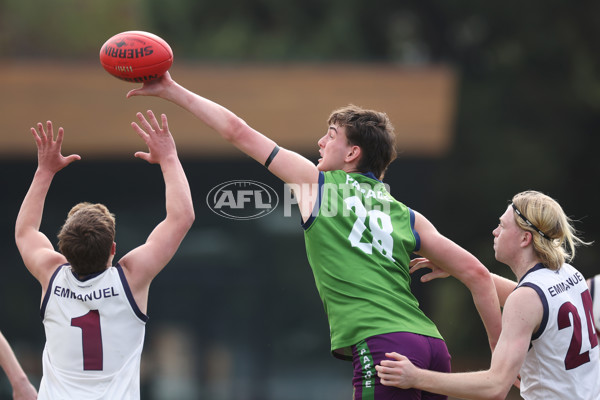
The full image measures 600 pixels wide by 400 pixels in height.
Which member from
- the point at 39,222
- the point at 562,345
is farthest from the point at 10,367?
the point at 562,345

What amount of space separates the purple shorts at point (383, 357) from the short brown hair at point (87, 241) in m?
1.32

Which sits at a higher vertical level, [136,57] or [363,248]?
[136,57]

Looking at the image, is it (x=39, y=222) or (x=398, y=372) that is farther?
(x=39, y=222)

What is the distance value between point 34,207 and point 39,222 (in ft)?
0.30

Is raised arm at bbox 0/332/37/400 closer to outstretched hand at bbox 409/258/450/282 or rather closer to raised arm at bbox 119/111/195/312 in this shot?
raised arm at bbox 119/111/195/312

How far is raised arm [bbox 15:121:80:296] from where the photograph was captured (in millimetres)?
3998

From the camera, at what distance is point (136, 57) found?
439 cm

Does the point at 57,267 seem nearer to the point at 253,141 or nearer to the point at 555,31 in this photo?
the point at 253,141

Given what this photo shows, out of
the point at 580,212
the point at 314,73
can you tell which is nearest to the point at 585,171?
the point at 580,212

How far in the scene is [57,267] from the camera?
3969 millimetres

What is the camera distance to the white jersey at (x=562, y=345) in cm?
385

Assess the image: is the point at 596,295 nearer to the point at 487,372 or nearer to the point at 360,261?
the point at 487,372

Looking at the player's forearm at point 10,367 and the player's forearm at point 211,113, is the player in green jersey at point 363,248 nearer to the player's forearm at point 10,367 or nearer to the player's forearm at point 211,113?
the player's forearm at point 211,113

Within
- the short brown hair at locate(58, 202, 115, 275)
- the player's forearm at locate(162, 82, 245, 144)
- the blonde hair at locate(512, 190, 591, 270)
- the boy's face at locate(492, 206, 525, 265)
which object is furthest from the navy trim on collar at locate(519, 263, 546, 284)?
the short brown hair at locate(58, 202, 115, 275)
